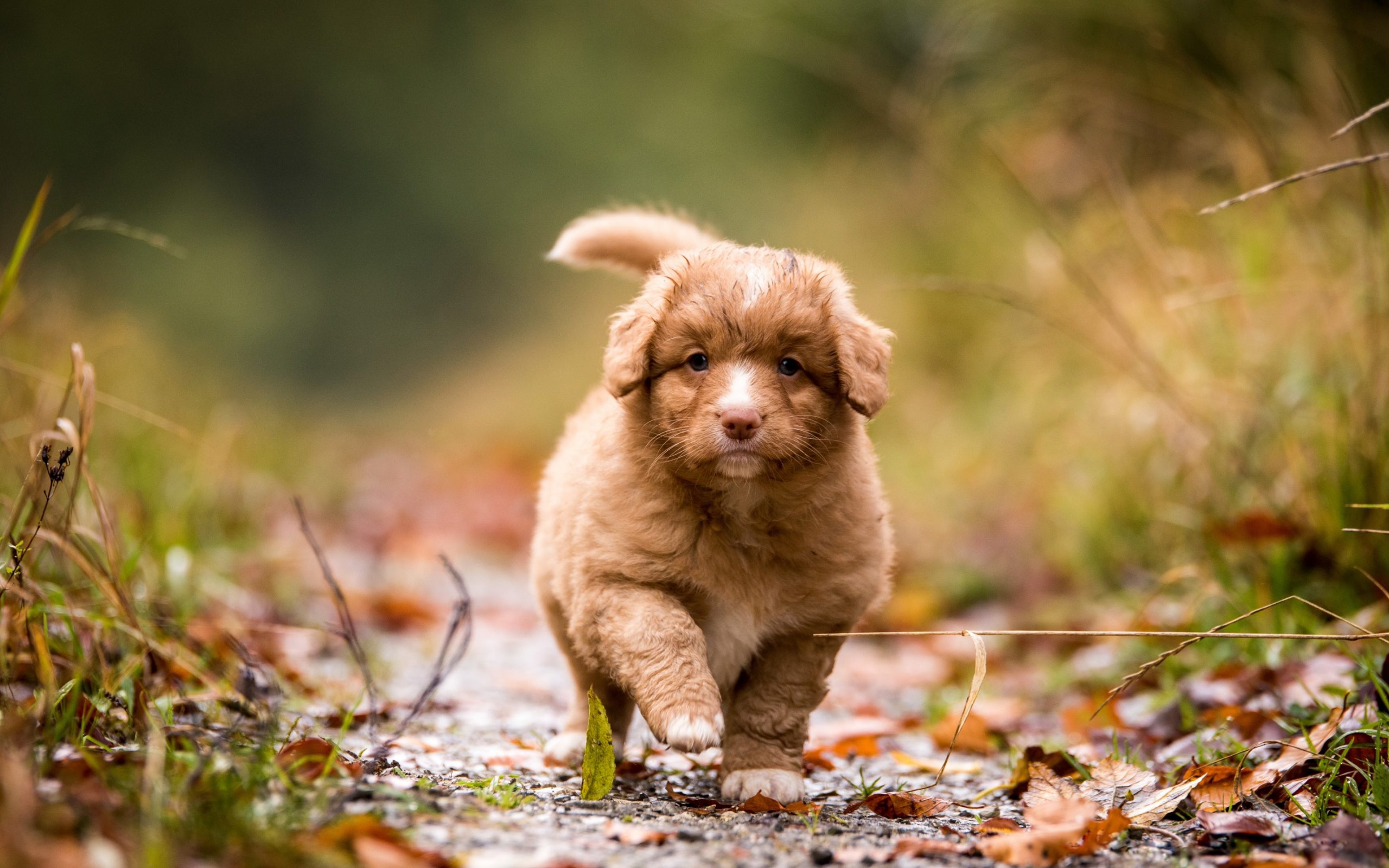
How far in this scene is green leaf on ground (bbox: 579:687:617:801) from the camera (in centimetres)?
244

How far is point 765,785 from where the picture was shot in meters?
2.59

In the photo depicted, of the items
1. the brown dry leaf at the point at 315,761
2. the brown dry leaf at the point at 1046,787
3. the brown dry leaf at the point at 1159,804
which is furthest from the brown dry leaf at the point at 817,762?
the brown dry leaf at the point at 315,761

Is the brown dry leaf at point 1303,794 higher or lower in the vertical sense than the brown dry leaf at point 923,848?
higher

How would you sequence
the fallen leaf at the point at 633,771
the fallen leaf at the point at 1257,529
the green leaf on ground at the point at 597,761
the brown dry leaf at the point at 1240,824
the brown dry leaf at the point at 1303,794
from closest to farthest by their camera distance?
the brown dry leaf at the point at 1240,824 → the brown dry leaf at the point at 1303,794 → the green leaf on ground at the point at 597,761 → the fallen leaf at the point at 633,771 → the fallen leaf at the point at 1257,529

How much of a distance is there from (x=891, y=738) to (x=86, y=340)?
4285 mm

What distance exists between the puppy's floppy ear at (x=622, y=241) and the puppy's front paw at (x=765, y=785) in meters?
1.33

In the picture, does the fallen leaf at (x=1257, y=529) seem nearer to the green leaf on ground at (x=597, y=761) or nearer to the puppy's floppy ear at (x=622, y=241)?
the puppy's floppy ear at (x=622, y=241)

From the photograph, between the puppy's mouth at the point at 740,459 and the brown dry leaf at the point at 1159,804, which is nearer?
the brown dry leaf at the point at 1159,804

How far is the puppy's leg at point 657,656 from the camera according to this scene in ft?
7.79

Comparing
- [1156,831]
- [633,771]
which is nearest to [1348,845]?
[1156,831]

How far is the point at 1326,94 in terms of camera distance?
5.00 metres

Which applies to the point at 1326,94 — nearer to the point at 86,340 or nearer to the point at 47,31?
the point at 86,340

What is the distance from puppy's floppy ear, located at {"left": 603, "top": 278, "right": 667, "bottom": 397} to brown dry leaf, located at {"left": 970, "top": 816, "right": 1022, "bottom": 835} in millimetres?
1181

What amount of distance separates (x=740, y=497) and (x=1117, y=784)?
1.06m
